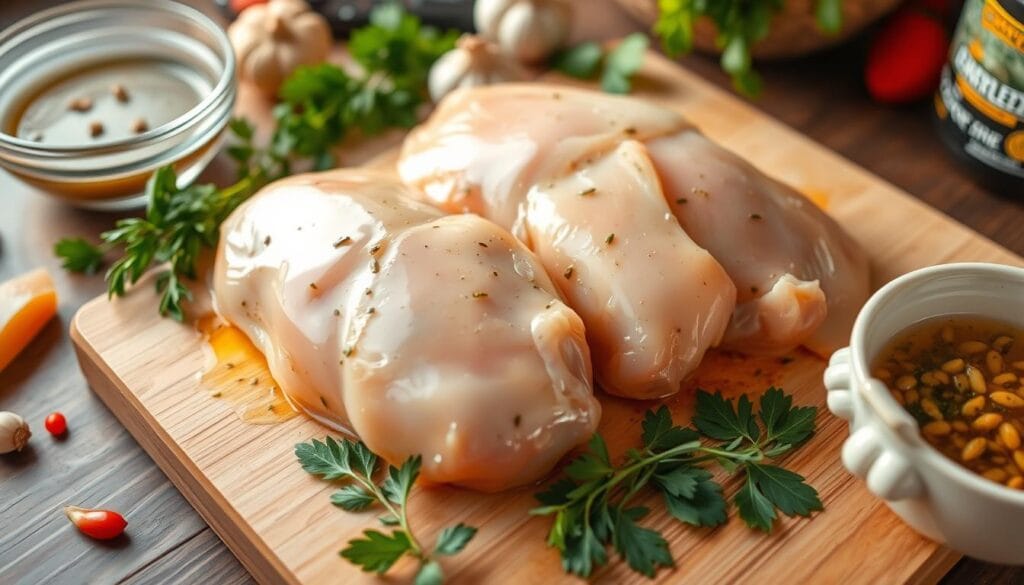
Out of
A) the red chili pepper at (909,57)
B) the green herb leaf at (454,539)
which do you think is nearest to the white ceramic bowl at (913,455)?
the green herb leaf at (454,539)

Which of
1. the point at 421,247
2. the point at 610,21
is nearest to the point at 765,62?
the point at 610,21

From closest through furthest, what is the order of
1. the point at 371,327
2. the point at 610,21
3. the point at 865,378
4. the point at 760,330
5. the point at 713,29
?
1. the point at 865,378
2. the point at 371,327
3. the point at 760,330
4. the point at 713,29
5. the point at 610,21

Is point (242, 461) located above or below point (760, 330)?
below

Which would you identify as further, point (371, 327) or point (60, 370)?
point (60, 370)

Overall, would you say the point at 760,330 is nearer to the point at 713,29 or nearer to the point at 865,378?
the point at 865,378

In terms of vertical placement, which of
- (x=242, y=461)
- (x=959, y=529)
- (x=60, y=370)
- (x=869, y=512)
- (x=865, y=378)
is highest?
(x=865, y=378)

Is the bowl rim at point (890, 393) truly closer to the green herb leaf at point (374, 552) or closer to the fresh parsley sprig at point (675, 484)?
the fresh parsley sprig at point (675, 484)
